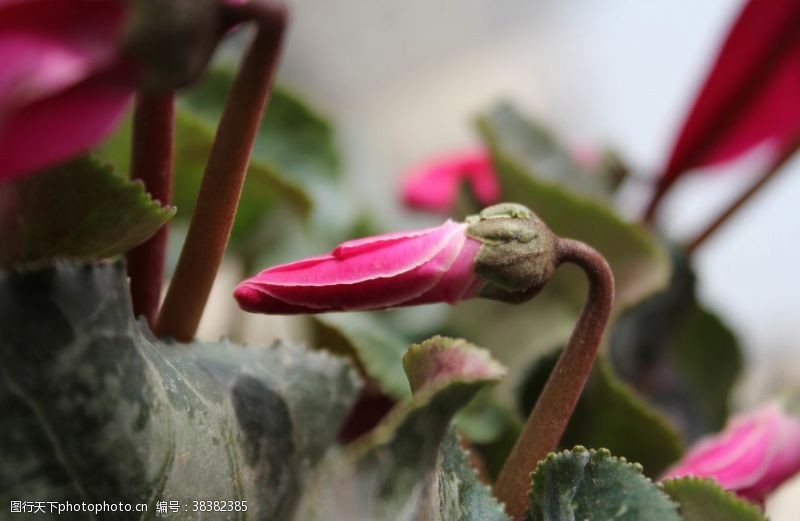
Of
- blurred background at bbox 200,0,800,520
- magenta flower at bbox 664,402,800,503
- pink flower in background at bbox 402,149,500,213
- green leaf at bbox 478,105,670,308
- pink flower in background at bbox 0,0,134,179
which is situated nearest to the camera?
pink flower in background at bbox 0,0,134,179

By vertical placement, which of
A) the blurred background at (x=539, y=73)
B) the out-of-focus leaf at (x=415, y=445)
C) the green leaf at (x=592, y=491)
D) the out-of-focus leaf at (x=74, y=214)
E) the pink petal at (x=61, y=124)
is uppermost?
the pink petal at (x=61, y=124)

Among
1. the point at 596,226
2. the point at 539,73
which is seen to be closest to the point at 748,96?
the point at 596,226

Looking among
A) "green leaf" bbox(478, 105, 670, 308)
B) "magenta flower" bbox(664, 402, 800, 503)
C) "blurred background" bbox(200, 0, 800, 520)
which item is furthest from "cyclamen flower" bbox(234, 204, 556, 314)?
"blurred background" bbox(200, 0, 800, 520)

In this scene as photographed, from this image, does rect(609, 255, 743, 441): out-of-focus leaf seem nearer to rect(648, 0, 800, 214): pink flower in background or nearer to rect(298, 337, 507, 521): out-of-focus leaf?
rect(648, 0, 800, 214): pink flower in background

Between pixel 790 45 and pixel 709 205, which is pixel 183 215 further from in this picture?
pixel 709 205

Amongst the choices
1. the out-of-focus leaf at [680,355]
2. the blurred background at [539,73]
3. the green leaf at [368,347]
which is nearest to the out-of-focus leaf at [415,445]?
the green leaf at [368,347]

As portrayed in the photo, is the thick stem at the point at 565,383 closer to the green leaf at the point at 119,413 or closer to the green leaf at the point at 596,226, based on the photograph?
the green leaf at the point at 119,413

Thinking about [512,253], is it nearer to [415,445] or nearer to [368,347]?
[415,445]
